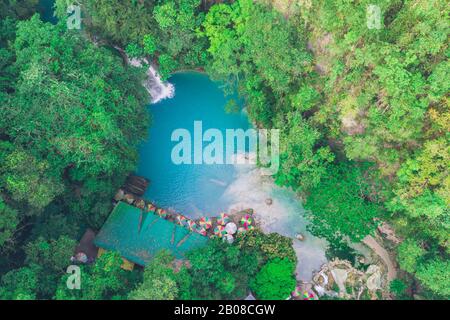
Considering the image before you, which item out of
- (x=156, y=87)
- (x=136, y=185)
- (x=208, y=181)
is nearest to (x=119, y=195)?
(x=136, y=185)

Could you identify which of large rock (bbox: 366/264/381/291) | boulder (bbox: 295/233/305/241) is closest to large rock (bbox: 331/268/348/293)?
large rock (bbox: 366/264/381/291)

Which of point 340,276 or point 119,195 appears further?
point 119,195

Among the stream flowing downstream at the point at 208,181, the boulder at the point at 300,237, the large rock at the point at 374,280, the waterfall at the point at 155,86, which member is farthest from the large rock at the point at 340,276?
the waterfall at the point at 155,86

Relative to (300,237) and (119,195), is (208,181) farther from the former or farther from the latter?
(300,237)

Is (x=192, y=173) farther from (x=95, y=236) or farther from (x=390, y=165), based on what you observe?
(x=390, y=165)

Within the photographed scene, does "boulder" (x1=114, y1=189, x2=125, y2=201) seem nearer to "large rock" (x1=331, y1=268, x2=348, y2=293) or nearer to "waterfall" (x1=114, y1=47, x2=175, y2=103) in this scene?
"waterfall" (x1=114, y1=47, x2=175, y2=103)

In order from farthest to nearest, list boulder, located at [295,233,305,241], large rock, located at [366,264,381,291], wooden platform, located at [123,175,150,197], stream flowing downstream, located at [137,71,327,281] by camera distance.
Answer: wooden platform, located at [123,175,150,197] → stream flowing downstream, located at [137,71,327,281] → boulder, located at [295,233,305,241] → large rock, located at [366,264,381,291]

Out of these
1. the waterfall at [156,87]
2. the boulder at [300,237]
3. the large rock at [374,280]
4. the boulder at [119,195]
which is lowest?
the large rock at [374,280]

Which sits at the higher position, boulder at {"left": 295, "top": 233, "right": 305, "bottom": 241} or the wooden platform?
the wooden platform

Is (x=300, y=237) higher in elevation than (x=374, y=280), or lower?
higher

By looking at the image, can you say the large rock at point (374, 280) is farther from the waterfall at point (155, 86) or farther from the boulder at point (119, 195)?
the waterfall at point (155, 86)

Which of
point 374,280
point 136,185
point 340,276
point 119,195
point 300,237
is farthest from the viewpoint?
point 136,185
